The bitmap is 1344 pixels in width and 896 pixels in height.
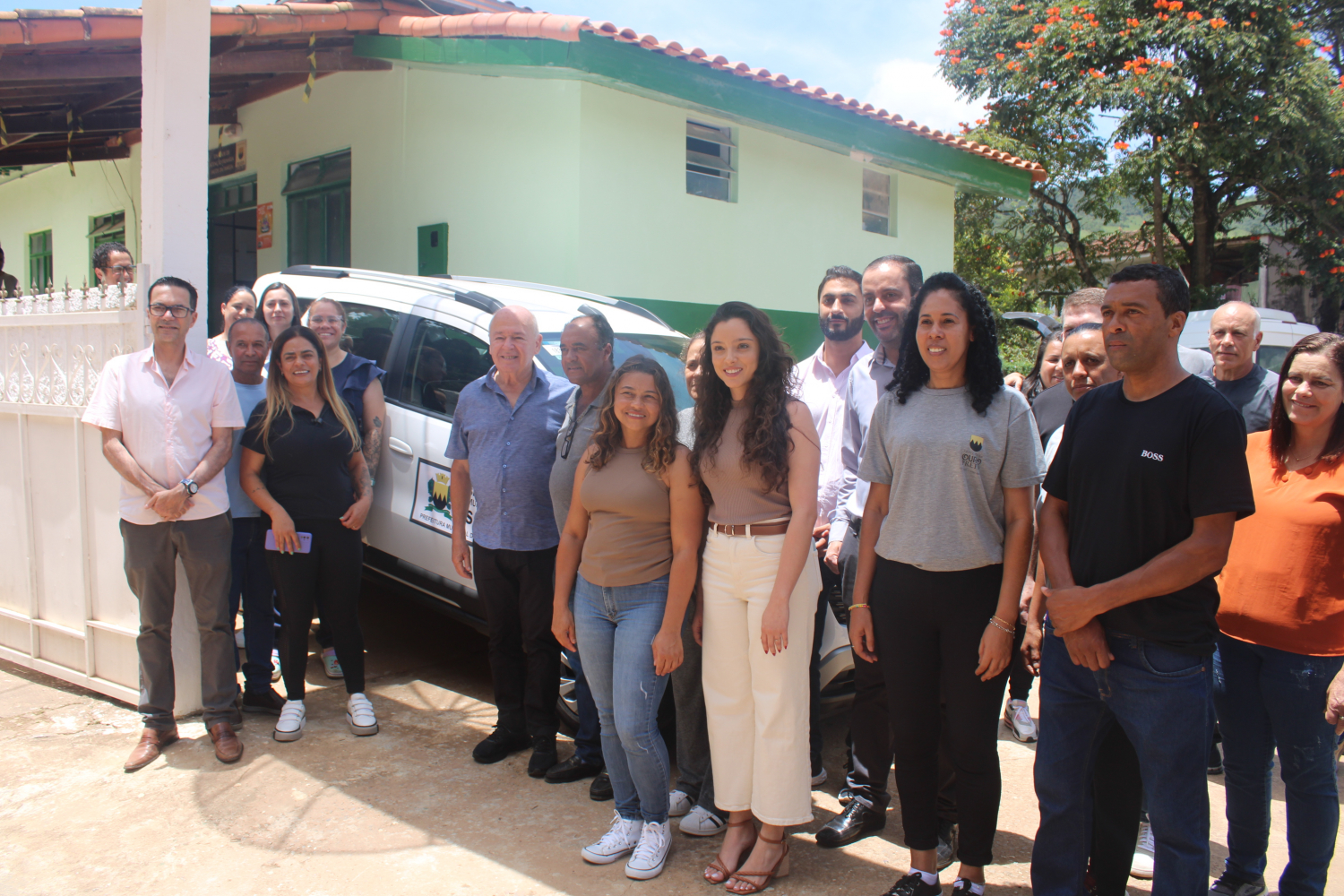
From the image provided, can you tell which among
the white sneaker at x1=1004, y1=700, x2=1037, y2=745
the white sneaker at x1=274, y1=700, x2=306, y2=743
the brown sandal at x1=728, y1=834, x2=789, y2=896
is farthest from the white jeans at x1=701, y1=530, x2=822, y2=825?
the white sneaker at x1=274, y1=700, x2=306, y2=743

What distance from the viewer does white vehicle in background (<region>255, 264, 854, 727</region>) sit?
4.66m

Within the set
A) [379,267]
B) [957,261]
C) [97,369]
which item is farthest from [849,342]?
[957,261]

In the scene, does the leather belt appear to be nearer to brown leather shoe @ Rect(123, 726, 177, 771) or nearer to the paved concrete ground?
the paved concrete ground

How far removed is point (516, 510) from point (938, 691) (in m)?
1.89

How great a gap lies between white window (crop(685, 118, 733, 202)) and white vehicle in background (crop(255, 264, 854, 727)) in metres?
4.59

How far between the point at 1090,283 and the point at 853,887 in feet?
48.9

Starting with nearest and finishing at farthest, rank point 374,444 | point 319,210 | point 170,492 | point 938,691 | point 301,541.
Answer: point 938,691, point 170,492, point 301,541, point 374,444, point 319,210

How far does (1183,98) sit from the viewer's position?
13.4 meters

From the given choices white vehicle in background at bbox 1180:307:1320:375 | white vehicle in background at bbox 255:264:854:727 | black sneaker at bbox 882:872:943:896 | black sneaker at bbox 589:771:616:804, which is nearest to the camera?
black sneaker at bbox 882:872:943:896

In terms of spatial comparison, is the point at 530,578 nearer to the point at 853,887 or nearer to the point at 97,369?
the point at 853,887

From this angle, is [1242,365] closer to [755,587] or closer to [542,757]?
[755,587]

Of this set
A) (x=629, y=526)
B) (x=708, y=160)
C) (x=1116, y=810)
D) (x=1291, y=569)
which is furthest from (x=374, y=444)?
(x=708, y=160)

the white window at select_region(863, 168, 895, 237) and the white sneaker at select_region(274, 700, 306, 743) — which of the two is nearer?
the white sneaker at select_region(274, 700, 306, 743)

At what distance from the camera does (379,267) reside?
31.3 ft
